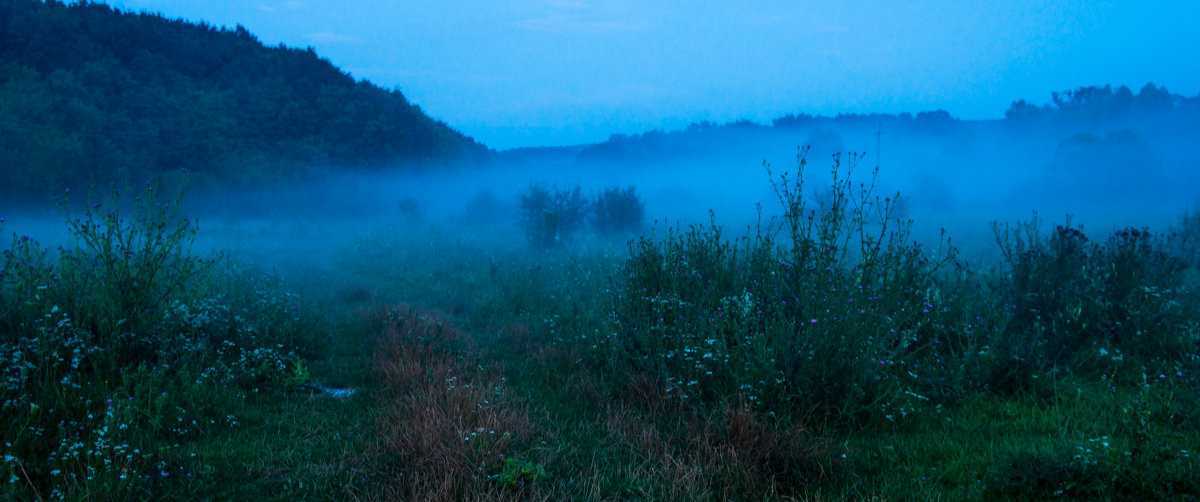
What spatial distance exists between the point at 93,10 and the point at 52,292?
151 ft

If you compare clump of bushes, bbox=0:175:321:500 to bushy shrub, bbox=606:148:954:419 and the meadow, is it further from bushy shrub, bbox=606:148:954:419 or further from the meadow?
bushy shrub, bbox=606:148:954:419

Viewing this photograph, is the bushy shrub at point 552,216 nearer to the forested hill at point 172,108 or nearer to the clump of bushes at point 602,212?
the clump of bushes at point 602,212

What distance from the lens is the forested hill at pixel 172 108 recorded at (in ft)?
84.8

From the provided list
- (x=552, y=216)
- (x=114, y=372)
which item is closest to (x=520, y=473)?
(x=114, y=372)

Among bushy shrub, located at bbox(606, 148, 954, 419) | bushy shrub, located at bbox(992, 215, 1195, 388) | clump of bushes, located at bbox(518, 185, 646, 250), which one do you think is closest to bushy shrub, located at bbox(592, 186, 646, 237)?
clump of bushes, located at bbox(518, 185, 646, 250)

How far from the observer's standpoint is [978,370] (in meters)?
4.93

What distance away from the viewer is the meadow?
327 centimetres

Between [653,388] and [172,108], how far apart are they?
40.1 m

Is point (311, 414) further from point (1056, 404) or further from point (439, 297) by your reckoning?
point (439, 297)

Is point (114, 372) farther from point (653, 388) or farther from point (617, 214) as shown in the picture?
point (617, 214)

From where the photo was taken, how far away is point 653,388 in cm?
471

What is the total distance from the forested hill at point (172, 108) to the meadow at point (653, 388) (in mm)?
26206

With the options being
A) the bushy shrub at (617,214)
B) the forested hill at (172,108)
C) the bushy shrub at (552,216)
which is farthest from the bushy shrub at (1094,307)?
the forested hill at (172,108)

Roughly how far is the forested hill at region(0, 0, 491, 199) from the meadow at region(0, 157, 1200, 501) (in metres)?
26.2
